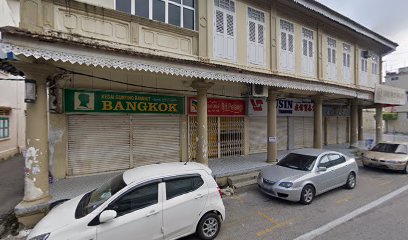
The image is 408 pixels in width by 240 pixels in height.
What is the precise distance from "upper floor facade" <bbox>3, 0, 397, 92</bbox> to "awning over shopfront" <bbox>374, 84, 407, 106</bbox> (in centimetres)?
120

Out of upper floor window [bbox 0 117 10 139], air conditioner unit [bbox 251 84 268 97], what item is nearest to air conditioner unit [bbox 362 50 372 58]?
air conditioner unit [bbox 251 84 268 97]

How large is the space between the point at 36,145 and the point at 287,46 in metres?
10.6

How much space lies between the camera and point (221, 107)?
11055 millimetres

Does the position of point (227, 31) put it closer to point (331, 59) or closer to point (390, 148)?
point (331, 59)

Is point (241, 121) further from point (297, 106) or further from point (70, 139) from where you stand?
point (70, 139)

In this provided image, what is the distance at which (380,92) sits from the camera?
50.8 feet

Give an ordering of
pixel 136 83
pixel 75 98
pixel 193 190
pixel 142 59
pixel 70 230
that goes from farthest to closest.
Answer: pixel 136 83 → pixel 75 98 → pixel 142 59 → pixel 193 190 → pixel 70 230

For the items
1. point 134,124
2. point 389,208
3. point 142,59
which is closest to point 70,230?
point 142,59

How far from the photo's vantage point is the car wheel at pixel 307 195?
657cm

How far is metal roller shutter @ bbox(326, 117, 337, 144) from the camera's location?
58.0 feet

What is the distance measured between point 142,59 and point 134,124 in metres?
3.42

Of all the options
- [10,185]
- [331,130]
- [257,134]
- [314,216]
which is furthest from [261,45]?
[331,130]

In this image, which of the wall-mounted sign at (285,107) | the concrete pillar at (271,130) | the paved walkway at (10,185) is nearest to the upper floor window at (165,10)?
the concrete pillar at (271,130)

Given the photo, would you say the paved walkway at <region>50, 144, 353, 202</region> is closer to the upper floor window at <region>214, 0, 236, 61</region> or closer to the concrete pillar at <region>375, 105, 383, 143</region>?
the upper floor window at <region>214, 0, 236, 61</region>
